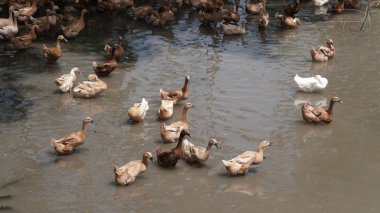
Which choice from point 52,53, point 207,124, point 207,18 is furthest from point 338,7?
point 207,124

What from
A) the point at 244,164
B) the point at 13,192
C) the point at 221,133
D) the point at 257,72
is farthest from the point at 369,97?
the point at 13,192

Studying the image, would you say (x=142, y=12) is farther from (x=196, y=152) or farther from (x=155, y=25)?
(x=196, y=152)

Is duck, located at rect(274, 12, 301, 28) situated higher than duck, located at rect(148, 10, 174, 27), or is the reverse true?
duck, located at rect(274, 12, 301, 28)

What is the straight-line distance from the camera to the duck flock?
10766mm

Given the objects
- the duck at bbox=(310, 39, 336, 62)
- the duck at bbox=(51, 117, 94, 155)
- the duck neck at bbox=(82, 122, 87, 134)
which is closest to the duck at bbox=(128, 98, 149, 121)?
the duck neck at bbox=(82, 122, 87, 134)

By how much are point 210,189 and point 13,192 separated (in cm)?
319

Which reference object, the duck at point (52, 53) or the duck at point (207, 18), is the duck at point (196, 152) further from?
the duck at point (207, 18)

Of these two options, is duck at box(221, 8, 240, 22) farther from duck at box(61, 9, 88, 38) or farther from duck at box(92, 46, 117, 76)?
duck at box(92, 46, 117, 76)

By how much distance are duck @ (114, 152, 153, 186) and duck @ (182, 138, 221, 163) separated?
35.9 inches

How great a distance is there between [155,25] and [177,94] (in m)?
6.84

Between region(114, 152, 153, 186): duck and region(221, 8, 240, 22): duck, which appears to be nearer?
region(114, 152, 153, 186): duck

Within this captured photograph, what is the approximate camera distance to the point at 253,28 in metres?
19.8

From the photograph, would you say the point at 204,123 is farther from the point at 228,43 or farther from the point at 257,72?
the point at 228,43

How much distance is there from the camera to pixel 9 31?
719 inches
